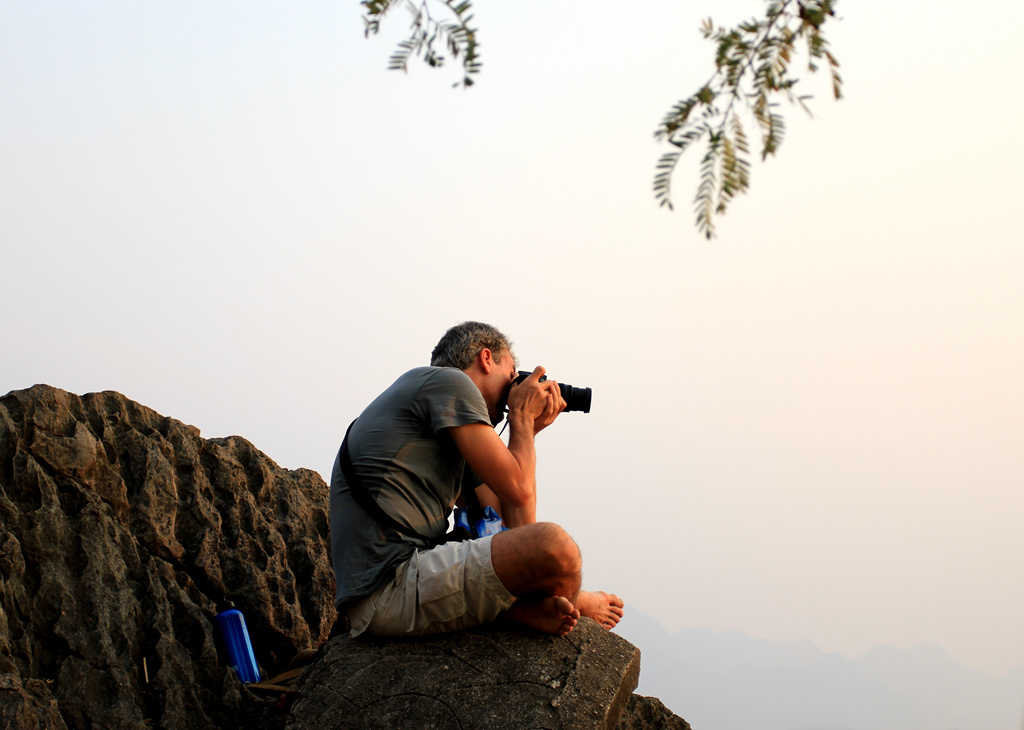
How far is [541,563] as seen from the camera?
312cm

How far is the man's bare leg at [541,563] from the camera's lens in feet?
10.2

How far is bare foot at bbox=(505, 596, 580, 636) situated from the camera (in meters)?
3.31

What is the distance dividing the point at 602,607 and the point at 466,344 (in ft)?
4.24

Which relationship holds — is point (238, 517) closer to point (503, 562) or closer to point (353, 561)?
point (353, 561)

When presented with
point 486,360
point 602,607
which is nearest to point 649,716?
point 602,607

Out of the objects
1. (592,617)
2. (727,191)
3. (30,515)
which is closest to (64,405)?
(30,515)

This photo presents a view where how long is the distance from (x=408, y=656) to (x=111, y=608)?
5.11 feet

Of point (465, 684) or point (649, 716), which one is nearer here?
point (465, 684)

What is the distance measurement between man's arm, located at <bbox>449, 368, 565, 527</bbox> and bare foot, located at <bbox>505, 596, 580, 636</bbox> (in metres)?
0.36

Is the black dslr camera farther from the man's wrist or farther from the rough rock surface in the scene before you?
the rough rock surface

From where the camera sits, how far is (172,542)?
4504 mm

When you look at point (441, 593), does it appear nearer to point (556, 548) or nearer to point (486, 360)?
point (556, 548)

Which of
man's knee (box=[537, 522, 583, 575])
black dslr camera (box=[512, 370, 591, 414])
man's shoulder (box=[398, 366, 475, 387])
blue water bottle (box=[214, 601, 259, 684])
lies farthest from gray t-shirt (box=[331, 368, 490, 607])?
blue water bottle (box=[214, 601, 259, 684])

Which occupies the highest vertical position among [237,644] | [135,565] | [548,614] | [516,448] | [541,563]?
[516,448]
